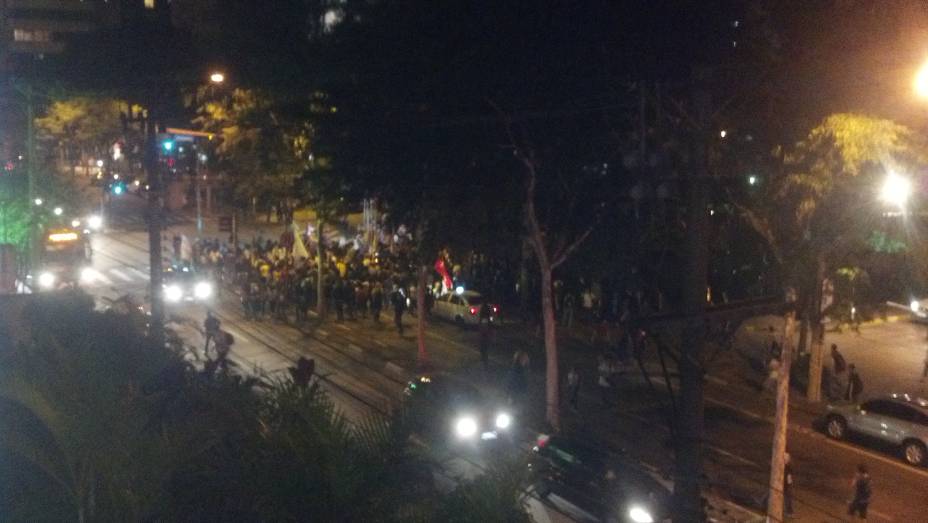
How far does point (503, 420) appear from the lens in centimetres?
1991

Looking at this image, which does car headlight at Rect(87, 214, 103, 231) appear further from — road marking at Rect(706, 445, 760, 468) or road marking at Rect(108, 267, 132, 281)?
road marking at Rect(706, 445, 760, 468)

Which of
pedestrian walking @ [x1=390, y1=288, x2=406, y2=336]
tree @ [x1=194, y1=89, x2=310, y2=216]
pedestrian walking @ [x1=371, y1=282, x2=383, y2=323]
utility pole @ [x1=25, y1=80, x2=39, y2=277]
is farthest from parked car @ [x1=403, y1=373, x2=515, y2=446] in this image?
utility pole @ [x1=25, y1=80, x2=39, y2=277]

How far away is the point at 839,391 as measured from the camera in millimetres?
26828

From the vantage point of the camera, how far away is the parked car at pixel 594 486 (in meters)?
14.6

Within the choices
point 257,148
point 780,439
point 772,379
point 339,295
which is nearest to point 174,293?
point 257,148

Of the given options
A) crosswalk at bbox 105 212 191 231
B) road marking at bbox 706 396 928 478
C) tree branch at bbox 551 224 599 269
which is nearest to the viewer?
road marking at bbox 706 396 928 478

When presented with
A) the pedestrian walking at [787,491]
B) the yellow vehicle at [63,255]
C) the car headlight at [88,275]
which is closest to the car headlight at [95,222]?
the car headlight at [88,275]

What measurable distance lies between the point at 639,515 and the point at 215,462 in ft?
28.7

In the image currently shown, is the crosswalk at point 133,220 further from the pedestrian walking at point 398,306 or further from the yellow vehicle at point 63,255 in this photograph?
the pedestrian walking at point 398,306

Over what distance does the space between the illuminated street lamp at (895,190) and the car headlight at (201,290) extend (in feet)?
96.5

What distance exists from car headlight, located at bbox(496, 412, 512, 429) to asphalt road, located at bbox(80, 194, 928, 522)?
2.20m

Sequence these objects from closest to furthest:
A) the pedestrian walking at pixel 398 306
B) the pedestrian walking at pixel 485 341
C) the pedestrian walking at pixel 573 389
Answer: the pedestrian walking at pixel 573 389, the pedestrian walking at pixel 485 341, the pedestrian walking at pixel 398 306

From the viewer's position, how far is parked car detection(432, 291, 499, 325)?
114 ft

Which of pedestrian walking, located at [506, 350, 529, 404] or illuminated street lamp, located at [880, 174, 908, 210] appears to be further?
pedestrian walking, located at [506, 350, 529, 404]
